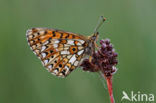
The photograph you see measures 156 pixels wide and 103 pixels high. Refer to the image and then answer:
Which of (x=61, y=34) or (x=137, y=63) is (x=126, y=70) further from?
(x=61, y=34)

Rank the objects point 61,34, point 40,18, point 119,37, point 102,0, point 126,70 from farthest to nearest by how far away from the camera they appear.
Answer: point 102,0, point 40,18, point 119,37, point 126,70, point 61,34

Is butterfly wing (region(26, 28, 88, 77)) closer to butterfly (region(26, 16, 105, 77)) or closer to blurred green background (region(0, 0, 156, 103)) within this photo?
butterfly (region(26, 16, 105, 77))

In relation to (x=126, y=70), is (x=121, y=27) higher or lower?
higher

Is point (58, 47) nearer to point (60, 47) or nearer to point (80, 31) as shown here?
point (60, 47)

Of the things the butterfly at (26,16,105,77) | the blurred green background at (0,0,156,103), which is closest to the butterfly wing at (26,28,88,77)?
the butterfly at (26,16,105,77)

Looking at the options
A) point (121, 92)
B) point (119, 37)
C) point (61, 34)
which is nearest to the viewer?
point (61, 34)

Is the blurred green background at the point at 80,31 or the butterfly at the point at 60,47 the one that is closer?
the butterfly at the point at 60,47

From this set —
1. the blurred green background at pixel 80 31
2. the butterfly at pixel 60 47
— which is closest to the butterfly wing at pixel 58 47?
the butterfly at pixel 60 47

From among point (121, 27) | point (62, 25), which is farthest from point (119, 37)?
point (62, 25)

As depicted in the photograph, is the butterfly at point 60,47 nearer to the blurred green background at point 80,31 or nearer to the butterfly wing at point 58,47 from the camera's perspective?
the butterfly wing at point 58,47
